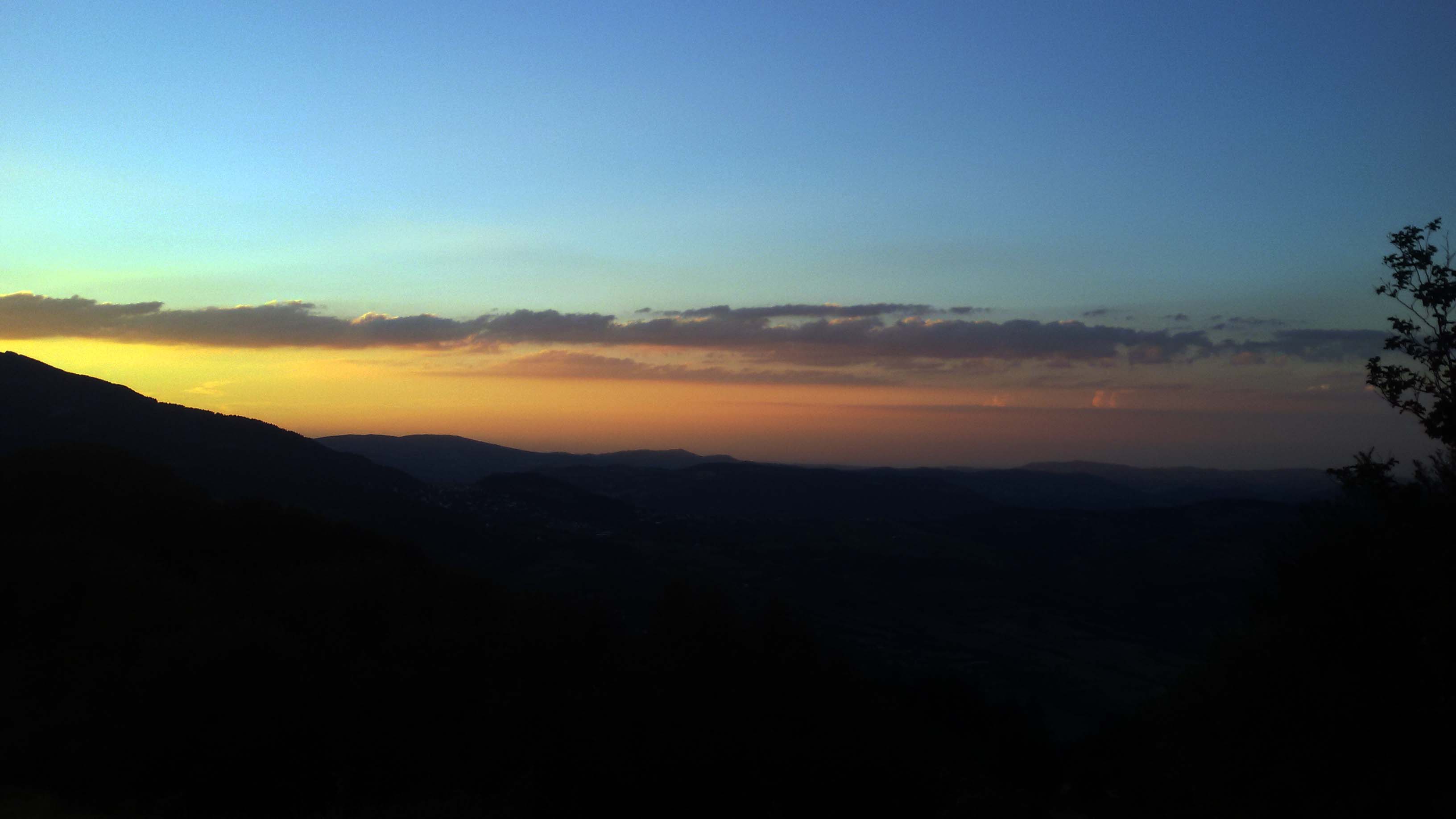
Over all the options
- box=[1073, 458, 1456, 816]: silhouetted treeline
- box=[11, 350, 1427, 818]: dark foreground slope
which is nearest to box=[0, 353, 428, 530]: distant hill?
box=[11, 350, 1427, 818]: dark foreground slope

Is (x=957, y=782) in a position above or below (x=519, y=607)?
below

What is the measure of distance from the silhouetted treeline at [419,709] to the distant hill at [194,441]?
56669 mm

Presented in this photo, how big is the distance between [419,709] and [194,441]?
85.5m

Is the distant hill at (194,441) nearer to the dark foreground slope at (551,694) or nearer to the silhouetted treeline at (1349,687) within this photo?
the dark foreground slope at (551,694)

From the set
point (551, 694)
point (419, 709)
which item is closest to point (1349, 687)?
point (551, 694)

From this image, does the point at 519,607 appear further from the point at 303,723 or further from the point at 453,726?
the point at 303,723

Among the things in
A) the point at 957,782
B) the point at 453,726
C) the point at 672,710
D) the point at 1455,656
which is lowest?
the point at 957,782

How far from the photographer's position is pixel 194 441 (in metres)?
91.8

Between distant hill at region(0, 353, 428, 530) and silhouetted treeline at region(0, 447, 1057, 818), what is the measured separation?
56.7 metres

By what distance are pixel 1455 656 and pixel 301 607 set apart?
25938mm

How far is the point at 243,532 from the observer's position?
39.3 meters

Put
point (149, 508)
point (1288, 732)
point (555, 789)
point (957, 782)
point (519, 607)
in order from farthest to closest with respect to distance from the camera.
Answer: point (149, 508), point (519, 607), point (957, 782), point (555, 789), point (1288, 732)

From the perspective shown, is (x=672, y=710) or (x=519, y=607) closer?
(x=672, y=710)

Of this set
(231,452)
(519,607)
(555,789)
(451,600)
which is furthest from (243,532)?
(231,452)
